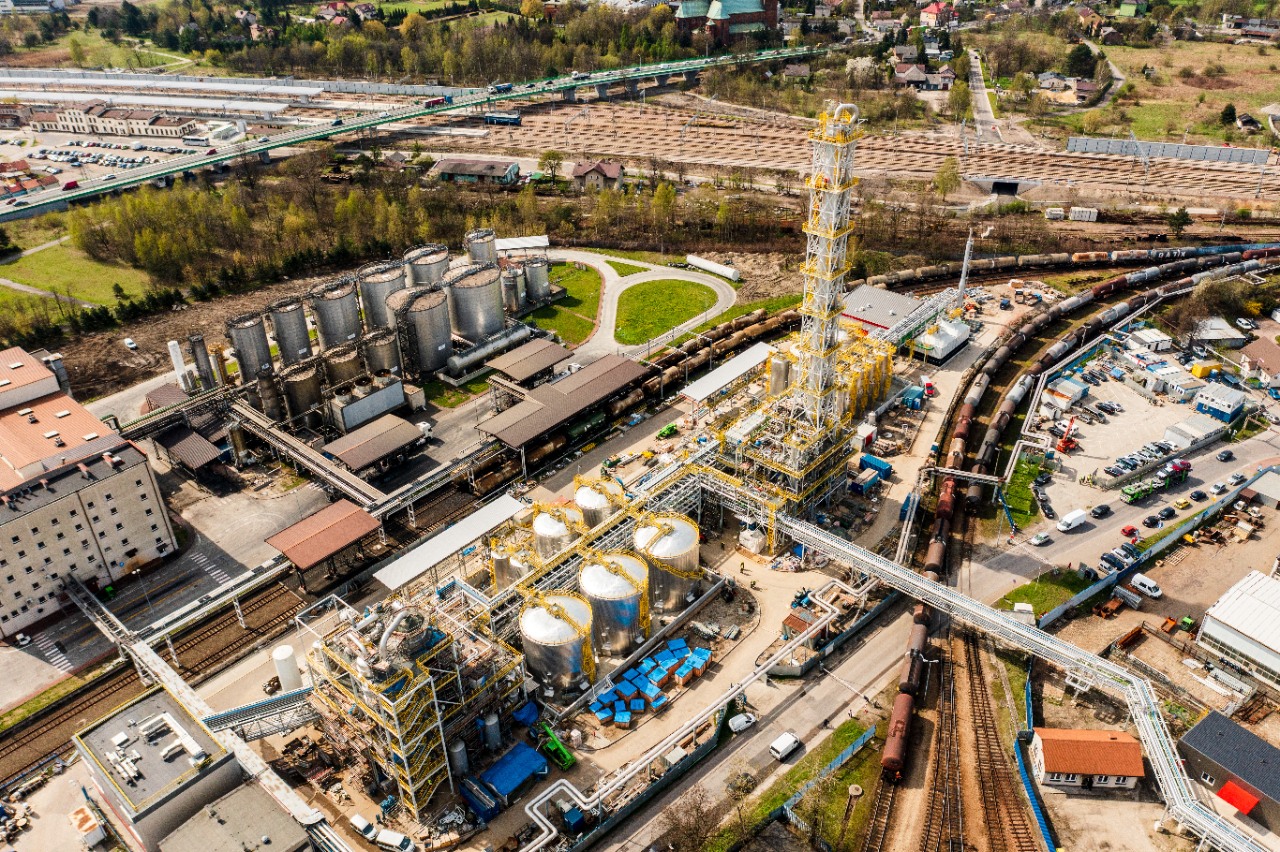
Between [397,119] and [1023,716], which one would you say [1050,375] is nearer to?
[1023,716]

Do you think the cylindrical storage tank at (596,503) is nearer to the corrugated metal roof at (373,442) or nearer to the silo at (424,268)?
the corrugated metal roof at (373,442)

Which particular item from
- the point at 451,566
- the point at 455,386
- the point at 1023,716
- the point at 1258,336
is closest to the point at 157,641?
the point at 451,566

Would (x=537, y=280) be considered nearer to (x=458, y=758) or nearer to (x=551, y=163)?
(x=551, y=163)

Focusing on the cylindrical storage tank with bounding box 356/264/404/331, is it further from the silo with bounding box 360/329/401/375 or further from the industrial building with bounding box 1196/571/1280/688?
the industrial building with bounding box 1196/571/1280/688

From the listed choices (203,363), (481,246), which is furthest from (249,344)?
(481,246)

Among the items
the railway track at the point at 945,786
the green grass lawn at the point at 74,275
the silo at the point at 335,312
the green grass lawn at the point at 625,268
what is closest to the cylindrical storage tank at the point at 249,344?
the silo at the point at 335,312
